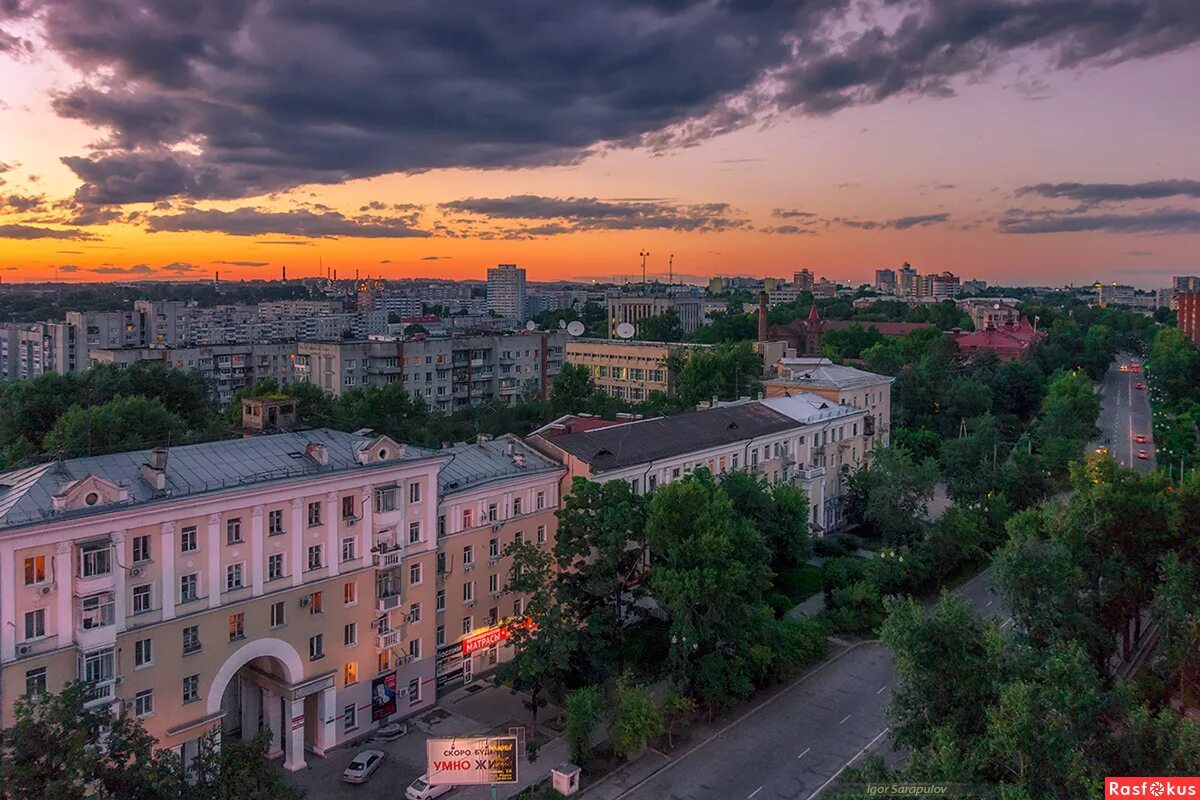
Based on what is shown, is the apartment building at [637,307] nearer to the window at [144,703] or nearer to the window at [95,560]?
the window at [144,703]

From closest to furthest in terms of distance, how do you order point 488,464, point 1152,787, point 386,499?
point 1152,787 < point 386,499 < point 488,464

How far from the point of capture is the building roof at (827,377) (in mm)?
64312

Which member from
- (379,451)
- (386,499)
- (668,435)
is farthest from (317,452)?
(668,435)

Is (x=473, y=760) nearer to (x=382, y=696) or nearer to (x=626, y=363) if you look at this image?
(x=382, y=696)

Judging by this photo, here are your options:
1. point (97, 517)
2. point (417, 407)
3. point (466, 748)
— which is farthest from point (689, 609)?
point (417, 407)

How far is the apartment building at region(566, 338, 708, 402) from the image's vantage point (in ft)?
324

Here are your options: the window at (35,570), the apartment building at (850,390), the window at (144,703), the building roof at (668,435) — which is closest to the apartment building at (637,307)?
the apartment building at (850,390)

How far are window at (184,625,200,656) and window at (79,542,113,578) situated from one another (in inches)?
129

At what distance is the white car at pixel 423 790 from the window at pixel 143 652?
29.3ft

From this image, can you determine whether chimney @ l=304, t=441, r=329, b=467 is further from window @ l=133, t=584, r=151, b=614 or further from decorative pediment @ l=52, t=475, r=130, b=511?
window @ l=133, t=584, r=151, b=614

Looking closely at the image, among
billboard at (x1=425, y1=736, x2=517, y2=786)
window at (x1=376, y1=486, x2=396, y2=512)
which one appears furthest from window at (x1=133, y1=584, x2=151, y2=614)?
billboard at (x1=425, y1=736, x2=517, y2=786)

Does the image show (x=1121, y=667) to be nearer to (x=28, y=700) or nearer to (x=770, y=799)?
(x=770, y=799)

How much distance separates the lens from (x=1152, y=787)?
1889 centimetres

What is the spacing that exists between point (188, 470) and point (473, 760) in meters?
13.4
